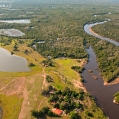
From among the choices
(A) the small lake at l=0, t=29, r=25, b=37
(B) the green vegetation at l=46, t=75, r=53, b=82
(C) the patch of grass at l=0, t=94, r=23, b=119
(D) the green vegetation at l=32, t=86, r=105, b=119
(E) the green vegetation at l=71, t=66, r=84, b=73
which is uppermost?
(A) the small lake at l=0, t=29, r=25, b=37

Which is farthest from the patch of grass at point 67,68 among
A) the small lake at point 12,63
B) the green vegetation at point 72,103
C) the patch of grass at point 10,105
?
the patch of grass at point 10,105

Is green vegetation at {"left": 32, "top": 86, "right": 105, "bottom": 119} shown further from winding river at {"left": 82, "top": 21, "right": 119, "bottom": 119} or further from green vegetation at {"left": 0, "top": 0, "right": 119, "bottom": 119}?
winding river at {"left": 82, "top": 21, "right": 119, "bottom": 119}

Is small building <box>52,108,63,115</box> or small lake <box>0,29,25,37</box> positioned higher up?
small lake <box>0,29,25,37</box>

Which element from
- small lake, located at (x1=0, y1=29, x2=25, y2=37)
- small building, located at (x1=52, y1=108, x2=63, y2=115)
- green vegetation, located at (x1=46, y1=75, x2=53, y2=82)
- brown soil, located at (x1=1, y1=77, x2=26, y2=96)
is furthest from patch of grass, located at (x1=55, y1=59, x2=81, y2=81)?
small lake, located at (x1=0, y1=29, x2=25, y2=37)

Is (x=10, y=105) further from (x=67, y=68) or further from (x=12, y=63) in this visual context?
(x=12, y=63)

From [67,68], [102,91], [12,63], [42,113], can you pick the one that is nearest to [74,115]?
[42,113]

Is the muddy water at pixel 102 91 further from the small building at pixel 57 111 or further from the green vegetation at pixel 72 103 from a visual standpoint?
the small building at pixel 57 111

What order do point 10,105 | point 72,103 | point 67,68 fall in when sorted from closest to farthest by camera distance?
point 72,103, point 10,105, point 67,68
